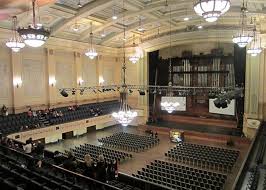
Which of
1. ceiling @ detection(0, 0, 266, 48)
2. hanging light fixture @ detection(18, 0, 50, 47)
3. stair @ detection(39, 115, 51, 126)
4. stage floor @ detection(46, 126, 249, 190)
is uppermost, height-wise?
ceiling @ detection(0, 0, 266, 48)

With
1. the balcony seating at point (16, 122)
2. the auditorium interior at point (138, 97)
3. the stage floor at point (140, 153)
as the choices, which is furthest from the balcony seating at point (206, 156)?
the balcony seating at point (16, 122)

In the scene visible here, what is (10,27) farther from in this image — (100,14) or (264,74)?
(264,74)

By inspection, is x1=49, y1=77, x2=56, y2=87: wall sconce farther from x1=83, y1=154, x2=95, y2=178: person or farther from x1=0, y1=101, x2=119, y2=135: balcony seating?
x1=83, y1=154, x2=95, y2=178: person

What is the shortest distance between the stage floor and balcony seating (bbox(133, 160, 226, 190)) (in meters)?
0.78

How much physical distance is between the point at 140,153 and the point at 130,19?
9293 mm

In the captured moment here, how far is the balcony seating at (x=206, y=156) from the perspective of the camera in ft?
45.9

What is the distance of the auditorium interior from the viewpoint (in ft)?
34.8

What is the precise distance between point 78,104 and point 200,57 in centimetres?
1140

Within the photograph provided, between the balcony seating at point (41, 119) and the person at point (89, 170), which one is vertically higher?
the balcony seating at point (41, 119)

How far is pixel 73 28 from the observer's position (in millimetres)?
17688

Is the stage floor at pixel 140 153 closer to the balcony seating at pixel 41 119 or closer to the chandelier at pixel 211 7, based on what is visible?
the balcony seating at pixel 41 119

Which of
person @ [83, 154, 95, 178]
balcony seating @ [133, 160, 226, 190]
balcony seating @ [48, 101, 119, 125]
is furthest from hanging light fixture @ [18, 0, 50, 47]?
balcony seating @ [48, 101, 119, 125]

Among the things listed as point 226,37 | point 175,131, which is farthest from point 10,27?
point 226,37

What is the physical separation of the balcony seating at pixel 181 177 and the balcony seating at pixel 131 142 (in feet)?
12.5
